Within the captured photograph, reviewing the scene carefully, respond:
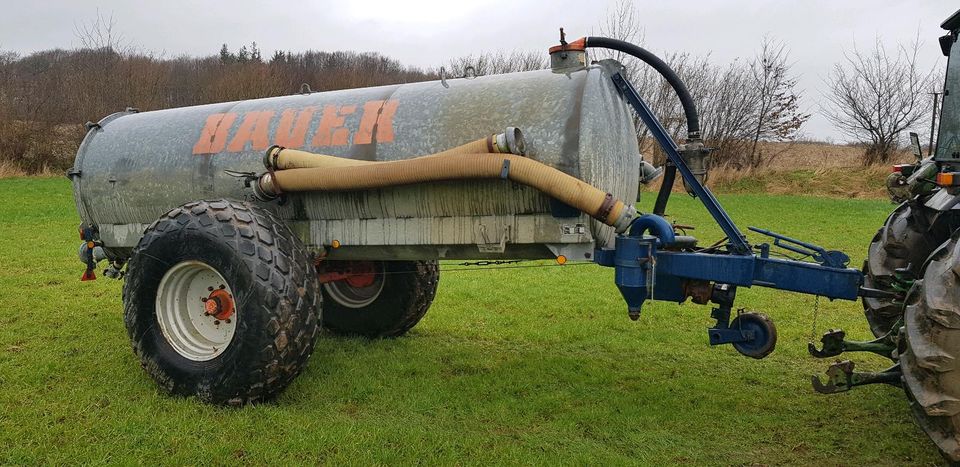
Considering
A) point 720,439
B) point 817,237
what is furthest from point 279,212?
point 817,237

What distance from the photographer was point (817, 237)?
14359mm

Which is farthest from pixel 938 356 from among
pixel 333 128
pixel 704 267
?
pixel 333 128

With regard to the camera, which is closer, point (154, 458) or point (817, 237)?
point (154, 458)

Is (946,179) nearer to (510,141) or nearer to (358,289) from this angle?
(510,141)

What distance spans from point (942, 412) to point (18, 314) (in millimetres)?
7617

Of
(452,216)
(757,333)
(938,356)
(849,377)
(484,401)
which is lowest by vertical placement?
(484,401)

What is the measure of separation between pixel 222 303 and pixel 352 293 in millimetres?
1927

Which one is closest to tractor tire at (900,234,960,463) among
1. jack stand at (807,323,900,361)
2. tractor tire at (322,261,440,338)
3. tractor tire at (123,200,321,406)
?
jack stand at (807,323,900,361)

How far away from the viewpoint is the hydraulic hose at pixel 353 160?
3945 mm

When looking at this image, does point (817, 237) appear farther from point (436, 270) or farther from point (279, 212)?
point (279, 212)

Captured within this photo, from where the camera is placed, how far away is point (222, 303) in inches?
177

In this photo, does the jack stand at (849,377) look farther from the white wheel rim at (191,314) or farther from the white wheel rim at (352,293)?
the white wheel rim at (352,293)

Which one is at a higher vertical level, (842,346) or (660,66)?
(660,66)

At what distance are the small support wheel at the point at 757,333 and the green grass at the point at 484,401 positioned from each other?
50 cm
